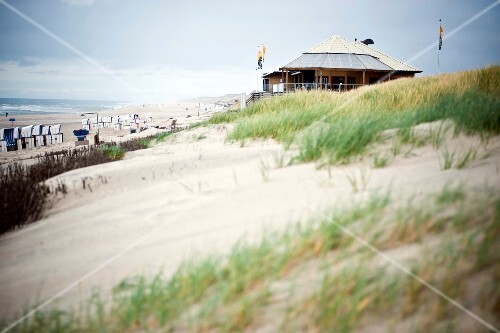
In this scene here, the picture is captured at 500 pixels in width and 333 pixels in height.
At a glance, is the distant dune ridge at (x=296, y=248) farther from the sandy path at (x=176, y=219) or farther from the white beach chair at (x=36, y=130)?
the white beach chair at (x=36, y=130)

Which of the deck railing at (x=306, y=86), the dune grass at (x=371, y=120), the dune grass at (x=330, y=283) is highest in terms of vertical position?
the deck railing at (x=306, y=86)

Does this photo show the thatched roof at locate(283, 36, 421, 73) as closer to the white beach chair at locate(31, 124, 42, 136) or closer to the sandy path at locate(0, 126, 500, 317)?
the white beach chair at locate(31, 124, 42, 136)

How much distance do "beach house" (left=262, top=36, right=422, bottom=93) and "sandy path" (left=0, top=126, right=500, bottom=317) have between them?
75.6 feet

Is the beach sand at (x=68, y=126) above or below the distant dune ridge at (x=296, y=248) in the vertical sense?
above

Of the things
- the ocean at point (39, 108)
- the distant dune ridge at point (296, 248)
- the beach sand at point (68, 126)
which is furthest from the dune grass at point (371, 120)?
the ocean at point (39, 108)

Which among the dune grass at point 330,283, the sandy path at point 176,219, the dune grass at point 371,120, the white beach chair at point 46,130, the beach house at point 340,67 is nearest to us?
the dune grass at point 330,283

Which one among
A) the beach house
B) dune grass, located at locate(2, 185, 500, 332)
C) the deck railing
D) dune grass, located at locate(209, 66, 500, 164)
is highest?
the beach house

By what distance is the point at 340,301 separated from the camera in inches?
44.3

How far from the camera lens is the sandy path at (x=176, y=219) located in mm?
1713

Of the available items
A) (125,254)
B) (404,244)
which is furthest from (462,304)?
(125,254)

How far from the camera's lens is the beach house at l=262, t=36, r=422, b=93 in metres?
26.2

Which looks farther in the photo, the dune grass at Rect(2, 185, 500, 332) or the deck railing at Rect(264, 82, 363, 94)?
the deck railing at Rect(264, 82, 363, 94)

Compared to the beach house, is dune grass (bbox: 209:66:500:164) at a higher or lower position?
lower

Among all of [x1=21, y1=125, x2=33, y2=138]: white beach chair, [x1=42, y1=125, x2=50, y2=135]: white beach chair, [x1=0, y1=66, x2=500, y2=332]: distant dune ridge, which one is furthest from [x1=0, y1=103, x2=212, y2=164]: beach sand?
[x1=0, y1=66, x2=500, y2=332]: distant dune ridge
